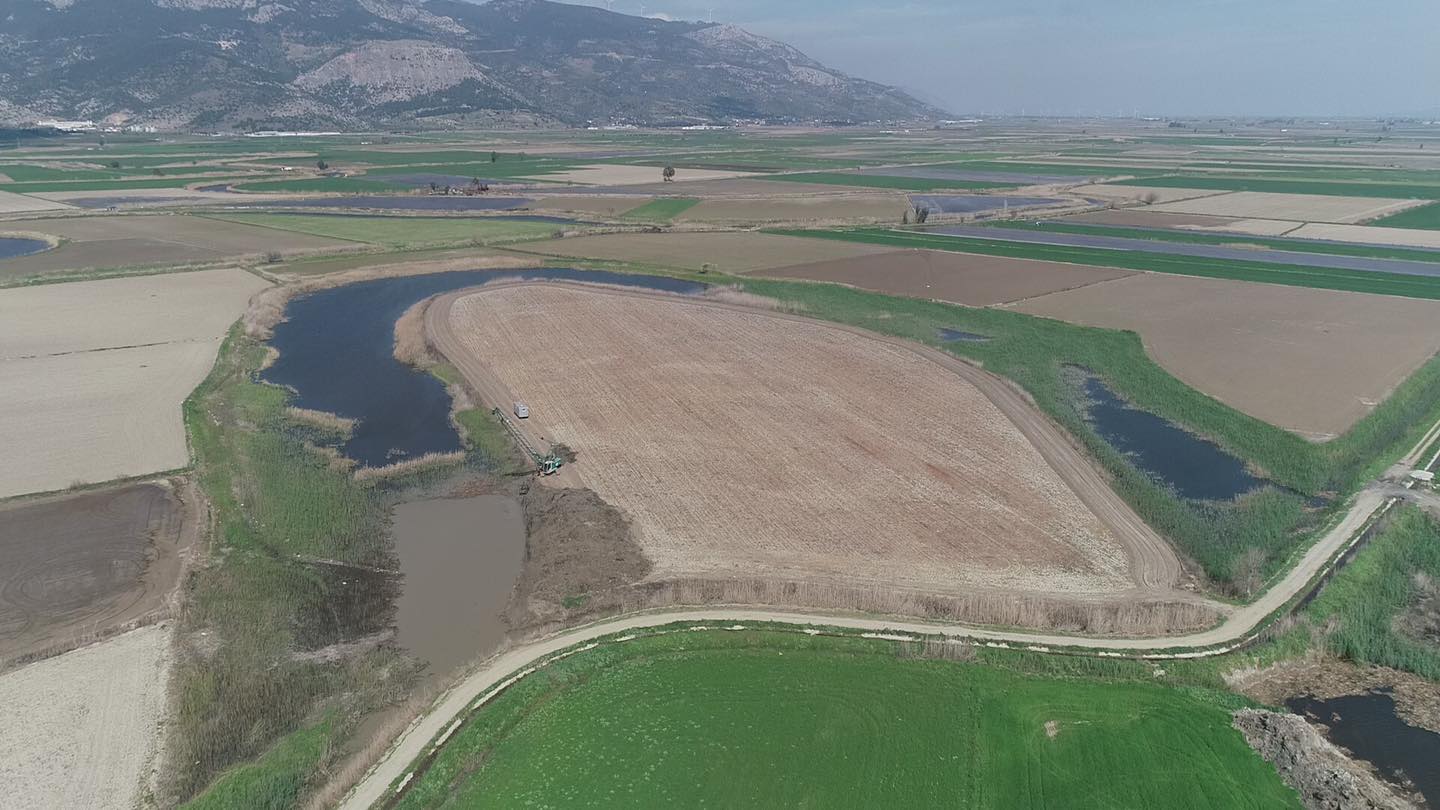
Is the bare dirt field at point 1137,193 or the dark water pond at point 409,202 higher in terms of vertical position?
the bare dirt field at point 1137,193

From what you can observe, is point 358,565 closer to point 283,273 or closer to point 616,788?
point 616,788

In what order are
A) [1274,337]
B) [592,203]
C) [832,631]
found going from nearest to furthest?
[832,631], [1274,337], [592,203]

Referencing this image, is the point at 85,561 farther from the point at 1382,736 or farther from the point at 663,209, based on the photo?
the point at 663,209

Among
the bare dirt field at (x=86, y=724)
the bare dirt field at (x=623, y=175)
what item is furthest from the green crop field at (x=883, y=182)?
the bare dirt field at (x=86, y=724)

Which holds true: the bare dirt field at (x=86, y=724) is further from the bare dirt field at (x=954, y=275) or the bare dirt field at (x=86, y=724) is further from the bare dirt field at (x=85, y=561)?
the bare dirt field at (x=954, y=275)

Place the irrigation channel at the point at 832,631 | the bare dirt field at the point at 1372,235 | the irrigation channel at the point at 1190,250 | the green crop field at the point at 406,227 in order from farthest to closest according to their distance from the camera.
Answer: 1. the green crop field at the point at 406,227
2. the bare dirt field at the point at 1372,235
3. the irrigation channel at the point at 1190,250
4. the irrigation channel at the point at 832,631

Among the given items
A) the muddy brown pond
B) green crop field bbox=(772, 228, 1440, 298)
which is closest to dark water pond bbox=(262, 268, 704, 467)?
the muddy brown pond

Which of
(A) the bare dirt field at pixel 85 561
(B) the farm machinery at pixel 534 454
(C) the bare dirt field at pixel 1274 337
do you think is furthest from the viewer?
(C) the bare dirt field at pixel 1274 337

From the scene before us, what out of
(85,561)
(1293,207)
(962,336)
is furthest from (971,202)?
(85,561)
